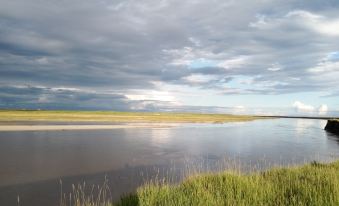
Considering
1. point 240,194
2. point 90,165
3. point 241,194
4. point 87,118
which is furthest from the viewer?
point 87,118

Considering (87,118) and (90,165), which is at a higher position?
(87,118)

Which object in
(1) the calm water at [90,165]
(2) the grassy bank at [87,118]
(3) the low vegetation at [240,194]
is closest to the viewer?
(3) the low vegetation at [240,194]

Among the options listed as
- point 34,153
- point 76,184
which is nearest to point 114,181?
point 76,184

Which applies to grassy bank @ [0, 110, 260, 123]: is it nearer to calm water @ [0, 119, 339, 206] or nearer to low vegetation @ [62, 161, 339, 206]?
calm water @ [0, 119, 339, 206]

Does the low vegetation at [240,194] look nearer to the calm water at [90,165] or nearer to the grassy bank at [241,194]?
the grassy bank at [241,194]

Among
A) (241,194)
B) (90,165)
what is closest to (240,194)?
(241,194)

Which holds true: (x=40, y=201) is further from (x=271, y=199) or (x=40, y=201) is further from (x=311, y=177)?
(x=311, y=177)

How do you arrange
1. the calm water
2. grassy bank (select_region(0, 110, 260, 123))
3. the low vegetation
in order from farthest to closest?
grassy bank (select_region(0, 110, 260, 123)), the calm water, the low vegetation

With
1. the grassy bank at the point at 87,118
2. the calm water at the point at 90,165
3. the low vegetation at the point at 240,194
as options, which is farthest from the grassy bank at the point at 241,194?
the grassy bank at the point at 87,118

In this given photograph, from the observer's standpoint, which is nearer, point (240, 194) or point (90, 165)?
point (240, 194)

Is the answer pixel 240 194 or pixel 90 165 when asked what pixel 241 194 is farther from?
pixel 90 165

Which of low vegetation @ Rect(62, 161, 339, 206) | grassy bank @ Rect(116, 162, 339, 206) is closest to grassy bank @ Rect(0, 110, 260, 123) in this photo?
low vegetation @ Rect(62, 161, 339, 206)

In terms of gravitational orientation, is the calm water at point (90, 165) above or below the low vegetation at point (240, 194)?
below

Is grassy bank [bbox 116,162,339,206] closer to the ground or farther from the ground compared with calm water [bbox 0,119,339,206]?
farther from the ground
